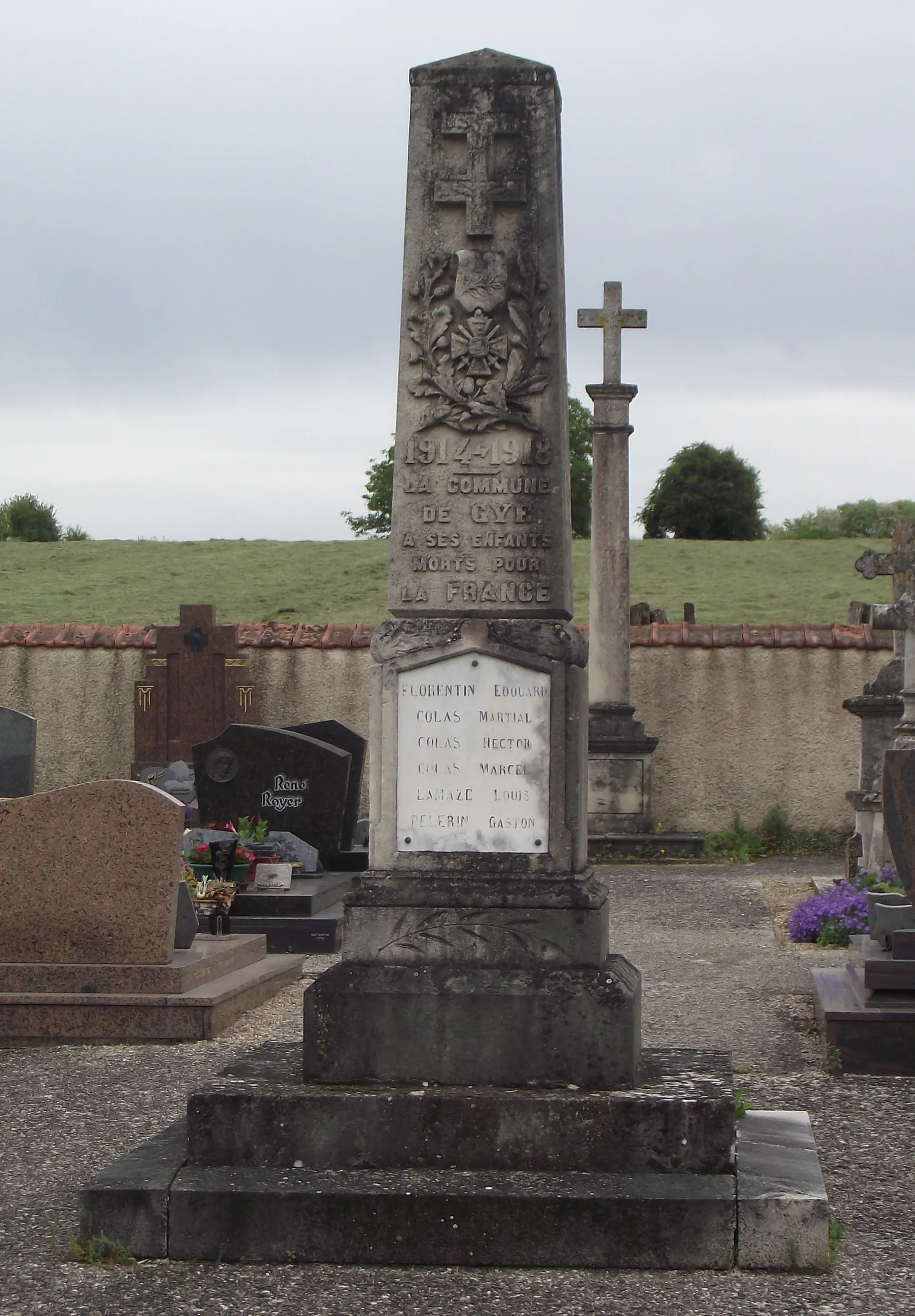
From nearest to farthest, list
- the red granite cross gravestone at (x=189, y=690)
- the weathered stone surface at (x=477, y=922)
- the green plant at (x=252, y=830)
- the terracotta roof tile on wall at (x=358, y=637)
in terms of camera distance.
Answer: the weathered stone surface at (x=477, y=922), the green plant at (x=252, y=830), the red granite cross gravestone at (x=189, y=690), the terracotta roof tile on wall at (x=358, y=637)

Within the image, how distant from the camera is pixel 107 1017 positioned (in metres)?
7.46

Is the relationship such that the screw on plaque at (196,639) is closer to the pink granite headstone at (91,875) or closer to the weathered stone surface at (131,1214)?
the pink granite headstone at (91,875)

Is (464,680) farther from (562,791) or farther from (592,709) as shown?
(592,709)

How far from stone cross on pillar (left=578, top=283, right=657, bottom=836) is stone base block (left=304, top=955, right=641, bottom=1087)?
11.1 metres

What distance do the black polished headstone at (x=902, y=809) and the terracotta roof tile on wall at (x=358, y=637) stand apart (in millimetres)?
9646

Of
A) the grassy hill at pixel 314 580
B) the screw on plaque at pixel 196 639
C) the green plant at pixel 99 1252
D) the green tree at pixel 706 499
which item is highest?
the green tree at pixel 706 499

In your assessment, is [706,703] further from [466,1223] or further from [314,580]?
[314,580]

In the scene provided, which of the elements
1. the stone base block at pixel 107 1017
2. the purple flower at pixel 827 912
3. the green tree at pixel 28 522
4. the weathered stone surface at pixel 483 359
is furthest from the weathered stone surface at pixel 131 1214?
the green tree at pixel 28 522

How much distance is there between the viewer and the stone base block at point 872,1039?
6773mm

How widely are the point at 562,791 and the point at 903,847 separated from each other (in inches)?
115

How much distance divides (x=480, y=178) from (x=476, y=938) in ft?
7.90

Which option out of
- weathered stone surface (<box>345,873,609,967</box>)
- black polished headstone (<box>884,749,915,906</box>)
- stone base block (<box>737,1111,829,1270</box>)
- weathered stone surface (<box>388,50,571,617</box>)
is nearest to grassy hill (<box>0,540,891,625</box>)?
black polished headstone (<box>884,749,915,906</box>)

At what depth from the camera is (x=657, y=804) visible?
17094mm

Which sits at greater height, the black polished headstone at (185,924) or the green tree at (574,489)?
the green tree at (574,489)
